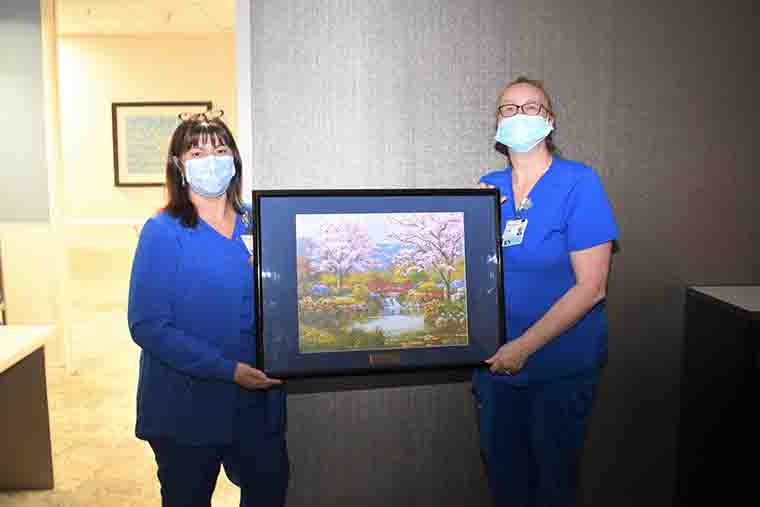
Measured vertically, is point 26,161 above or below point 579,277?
above

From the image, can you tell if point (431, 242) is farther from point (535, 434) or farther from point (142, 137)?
point (142, 137)

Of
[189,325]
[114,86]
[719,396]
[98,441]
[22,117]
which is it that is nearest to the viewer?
[189,325]

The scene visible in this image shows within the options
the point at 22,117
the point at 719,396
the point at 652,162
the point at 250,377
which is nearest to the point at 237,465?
the point at 250,377

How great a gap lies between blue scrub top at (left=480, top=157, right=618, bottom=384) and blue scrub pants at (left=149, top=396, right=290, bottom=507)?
68 cm

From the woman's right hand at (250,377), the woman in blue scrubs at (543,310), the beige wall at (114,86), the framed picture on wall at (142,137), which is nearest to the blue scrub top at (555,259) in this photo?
the woman in blue scrubs at (543,310)

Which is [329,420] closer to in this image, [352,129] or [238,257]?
[238,257]

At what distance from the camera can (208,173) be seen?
1774mm

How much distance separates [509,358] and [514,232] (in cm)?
35

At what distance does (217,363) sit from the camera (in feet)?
5.67

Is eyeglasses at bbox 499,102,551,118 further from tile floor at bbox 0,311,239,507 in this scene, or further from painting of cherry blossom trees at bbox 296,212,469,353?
tile floor at bbox 0,311,239,507

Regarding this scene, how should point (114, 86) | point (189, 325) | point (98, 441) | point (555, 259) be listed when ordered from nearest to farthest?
point (189, 325), point (555, 259), point (98, 441), point (114, 86)

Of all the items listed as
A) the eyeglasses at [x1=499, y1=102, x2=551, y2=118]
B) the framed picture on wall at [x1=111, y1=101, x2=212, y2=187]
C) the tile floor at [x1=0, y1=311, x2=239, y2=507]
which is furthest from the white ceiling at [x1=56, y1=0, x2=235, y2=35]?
the eyeglasses at [x1=499, y1=102, x2=551, y2=118]

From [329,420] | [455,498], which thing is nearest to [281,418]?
[329,420]

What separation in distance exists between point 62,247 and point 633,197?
3455 mm
